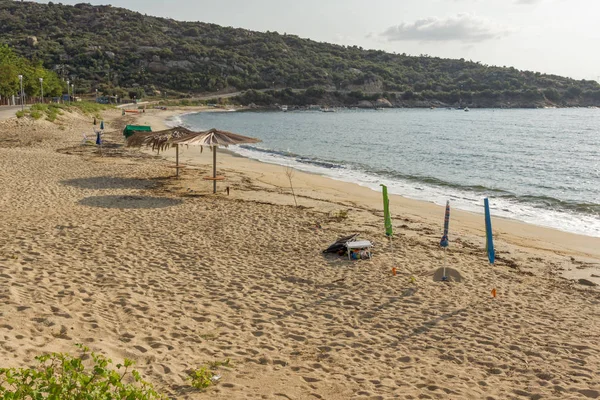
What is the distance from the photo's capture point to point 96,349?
214 inches

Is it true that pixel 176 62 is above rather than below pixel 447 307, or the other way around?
above

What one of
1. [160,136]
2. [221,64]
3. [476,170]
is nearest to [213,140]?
[160,136]

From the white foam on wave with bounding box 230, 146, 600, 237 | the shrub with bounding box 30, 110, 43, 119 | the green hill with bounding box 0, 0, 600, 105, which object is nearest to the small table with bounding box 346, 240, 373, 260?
the white foam on wave with bounding box 230, 146, 600, 237

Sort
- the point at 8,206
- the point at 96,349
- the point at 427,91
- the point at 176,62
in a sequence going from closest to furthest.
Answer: the point at 96,349, the point at 8,206, the point at 176,62, the point at 427,91

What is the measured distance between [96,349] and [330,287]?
396 cm

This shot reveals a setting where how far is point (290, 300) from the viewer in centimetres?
755

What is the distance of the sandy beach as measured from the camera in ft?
17.9

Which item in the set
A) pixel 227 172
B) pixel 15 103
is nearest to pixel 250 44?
pixel 15 103

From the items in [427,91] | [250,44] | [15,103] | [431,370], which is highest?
[250,44]

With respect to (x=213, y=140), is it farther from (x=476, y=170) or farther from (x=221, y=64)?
(x=221, y=64)

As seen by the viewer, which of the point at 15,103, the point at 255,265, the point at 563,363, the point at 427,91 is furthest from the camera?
the point at 427,91

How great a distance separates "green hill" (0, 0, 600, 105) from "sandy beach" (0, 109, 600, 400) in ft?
309

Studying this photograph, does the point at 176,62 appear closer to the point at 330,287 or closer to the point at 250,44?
the point at 250,44

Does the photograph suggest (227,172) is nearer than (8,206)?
No
